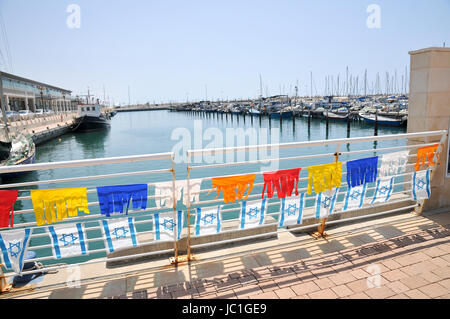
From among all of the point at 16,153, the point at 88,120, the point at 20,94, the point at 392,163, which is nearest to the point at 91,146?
the point at 88,120

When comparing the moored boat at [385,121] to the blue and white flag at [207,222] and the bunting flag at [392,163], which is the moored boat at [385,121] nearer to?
the bunting flag at [392,163]

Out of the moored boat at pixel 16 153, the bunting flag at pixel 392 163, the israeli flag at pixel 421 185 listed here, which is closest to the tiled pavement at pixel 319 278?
the israeli flag at pixel 421 185

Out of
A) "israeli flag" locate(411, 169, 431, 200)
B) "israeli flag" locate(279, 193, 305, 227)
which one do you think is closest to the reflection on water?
"israeli flag" locate(279, 193, 305, 227)

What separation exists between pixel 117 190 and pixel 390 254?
3.36m

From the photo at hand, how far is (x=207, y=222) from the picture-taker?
11.6ft

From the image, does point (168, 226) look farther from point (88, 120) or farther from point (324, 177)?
point (88, 120)

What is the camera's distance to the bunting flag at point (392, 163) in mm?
4281

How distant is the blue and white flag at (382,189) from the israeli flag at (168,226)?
9.37ft

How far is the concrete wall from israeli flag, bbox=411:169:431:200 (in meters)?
0.39

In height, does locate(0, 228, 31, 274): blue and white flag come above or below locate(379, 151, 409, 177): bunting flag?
below

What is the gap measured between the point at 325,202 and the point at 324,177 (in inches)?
14.6

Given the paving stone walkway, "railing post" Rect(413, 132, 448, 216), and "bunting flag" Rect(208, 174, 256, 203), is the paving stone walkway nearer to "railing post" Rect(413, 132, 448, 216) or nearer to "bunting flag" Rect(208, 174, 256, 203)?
"bunting flag" Rect(208, 174, 256, 203)

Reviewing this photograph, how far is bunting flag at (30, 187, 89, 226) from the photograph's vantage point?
2.95 metres
